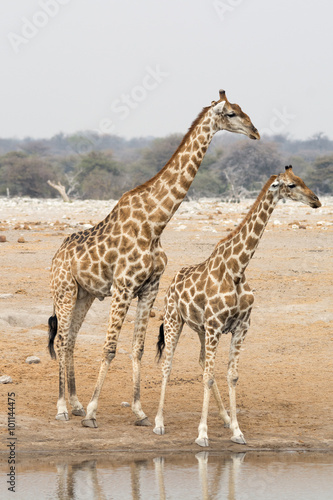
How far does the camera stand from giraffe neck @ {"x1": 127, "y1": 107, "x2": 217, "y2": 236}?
754 cm

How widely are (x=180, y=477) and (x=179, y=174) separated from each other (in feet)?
9.56

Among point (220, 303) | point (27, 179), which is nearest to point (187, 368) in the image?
point (220, 303)

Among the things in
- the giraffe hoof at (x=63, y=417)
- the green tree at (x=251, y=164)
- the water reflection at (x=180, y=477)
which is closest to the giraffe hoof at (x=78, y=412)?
the giraffe hoof at (x=63, y=417)

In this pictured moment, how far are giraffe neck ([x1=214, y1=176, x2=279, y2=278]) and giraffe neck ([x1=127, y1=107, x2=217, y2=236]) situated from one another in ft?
2.50

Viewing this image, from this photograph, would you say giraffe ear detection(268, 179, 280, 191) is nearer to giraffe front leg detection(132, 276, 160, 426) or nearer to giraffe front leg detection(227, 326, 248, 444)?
giraffe front leg detection(227, 326, 248, 444)

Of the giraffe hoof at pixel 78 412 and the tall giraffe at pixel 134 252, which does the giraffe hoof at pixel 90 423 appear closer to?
the tall giraffe at pixel 134 252

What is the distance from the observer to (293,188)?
6.95 metres

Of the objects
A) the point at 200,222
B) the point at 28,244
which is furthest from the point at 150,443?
the point at 200,222

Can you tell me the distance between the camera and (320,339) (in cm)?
1127

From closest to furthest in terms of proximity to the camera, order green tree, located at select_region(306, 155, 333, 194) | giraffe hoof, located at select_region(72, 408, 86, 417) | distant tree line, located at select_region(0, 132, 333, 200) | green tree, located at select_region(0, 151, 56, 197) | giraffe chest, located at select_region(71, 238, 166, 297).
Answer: giraffe chest, located at select_region(71, 238, 166, 297) < giraffe hoof, located at select_region(72, 408, 86, 417) < distant tree line, located at select_region(0, 132, 333, 200) < green tree, located at select_region(0, 151, 56, 197) < green tree, located at select_region(306, 155, 333, 194)

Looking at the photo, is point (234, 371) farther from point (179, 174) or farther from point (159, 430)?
point (179, 174)

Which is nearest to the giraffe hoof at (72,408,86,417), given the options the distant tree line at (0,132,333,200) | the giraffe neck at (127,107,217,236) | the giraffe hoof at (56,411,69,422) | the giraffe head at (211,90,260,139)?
the giraffe hoof at (56,411,69,422)

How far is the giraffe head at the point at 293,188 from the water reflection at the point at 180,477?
89.7 inches

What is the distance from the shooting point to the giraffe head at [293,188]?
6.91 m
